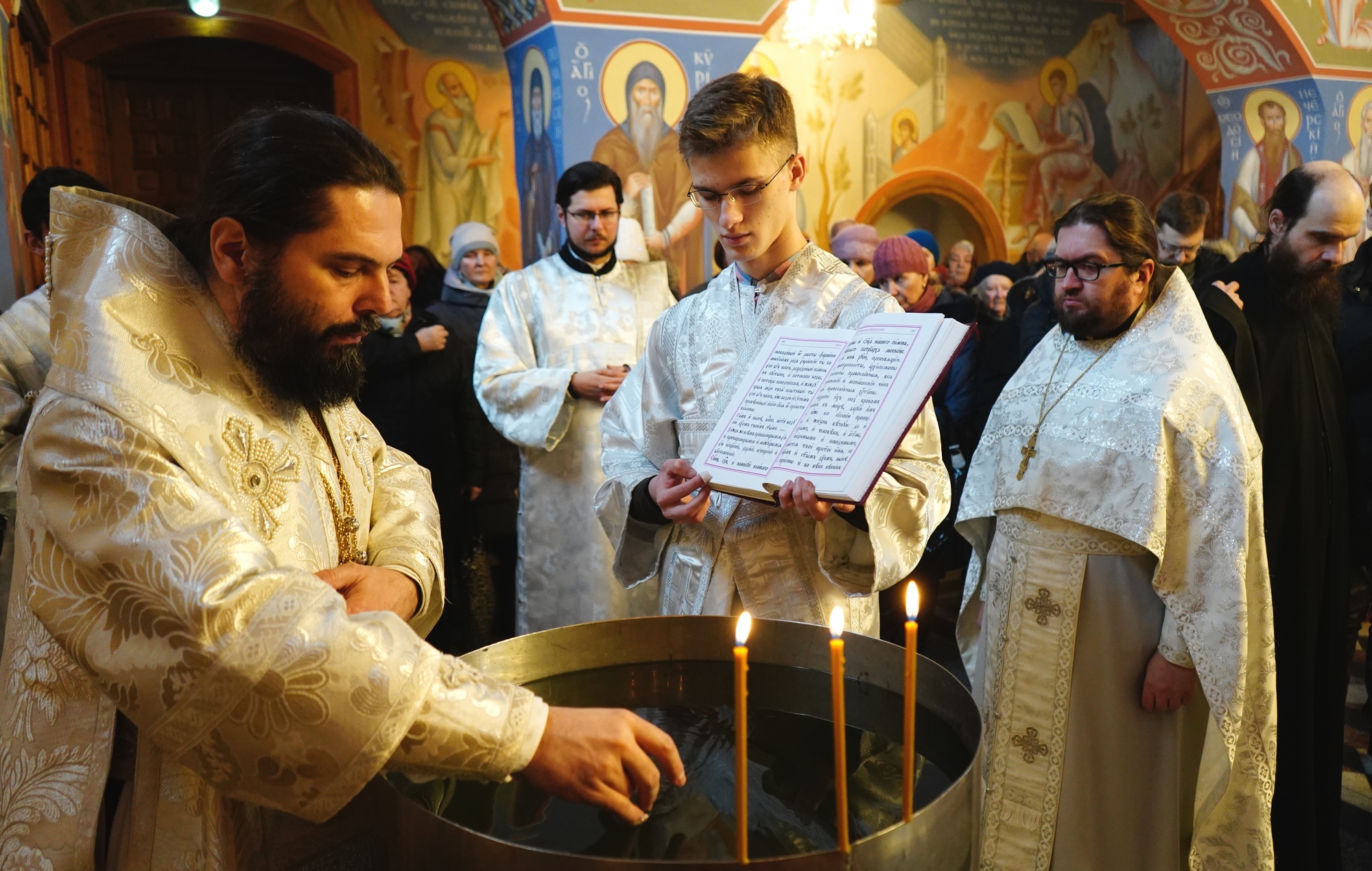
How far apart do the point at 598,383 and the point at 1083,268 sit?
1664 millimetres

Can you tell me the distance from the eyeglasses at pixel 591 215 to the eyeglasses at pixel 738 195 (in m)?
1.94

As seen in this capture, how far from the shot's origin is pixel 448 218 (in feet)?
33.7

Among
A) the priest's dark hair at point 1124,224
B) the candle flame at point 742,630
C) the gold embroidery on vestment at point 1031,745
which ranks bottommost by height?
the gold embroidery on vestment at point 1031,745

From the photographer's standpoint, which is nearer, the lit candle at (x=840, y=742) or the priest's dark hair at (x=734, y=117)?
the lit candle at (x=840, y=742)

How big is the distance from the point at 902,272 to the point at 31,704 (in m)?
3.76

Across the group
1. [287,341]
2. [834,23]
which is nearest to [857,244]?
[287,341]

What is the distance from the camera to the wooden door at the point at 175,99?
31.6 feet

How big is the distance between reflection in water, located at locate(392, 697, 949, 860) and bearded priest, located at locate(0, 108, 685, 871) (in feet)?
0.14

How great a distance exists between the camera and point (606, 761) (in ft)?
Result: 3.24

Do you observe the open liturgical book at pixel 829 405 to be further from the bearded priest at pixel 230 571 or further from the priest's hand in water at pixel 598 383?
the priest's hand in water at pixel 598 383

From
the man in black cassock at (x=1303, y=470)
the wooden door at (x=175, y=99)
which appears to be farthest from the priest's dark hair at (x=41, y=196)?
the wooden door at (x=175, y=99)

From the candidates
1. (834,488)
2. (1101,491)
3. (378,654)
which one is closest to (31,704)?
(378,654)

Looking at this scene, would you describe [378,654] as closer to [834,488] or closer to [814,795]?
[814,795]

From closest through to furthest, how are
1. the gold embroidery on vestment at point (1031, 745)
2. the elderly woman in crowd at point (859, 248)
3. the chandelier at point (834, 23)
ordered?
the gold embroidery on vestment at point (1031, 745) → the elderly woman in crowd at point (859, 248) → the chandelier at point (834, 23)
